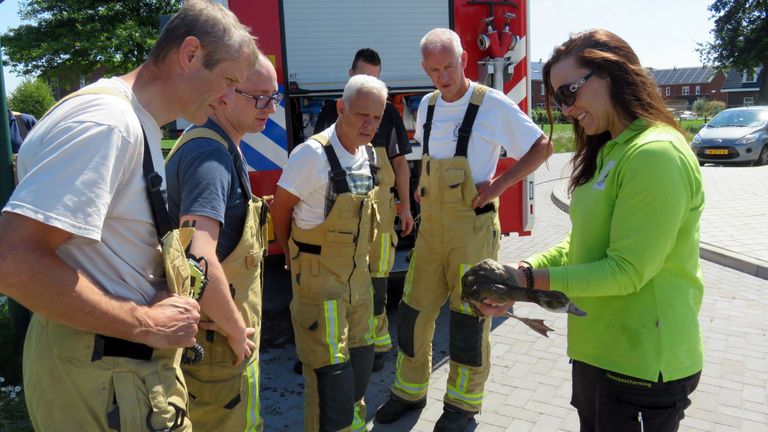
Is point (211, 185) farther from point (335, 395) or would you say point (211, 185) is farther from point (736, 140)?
point (736, 140)

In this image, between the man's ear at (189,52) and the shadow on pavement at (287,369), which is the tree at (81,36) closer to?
the shadow on pavement at (287,369)

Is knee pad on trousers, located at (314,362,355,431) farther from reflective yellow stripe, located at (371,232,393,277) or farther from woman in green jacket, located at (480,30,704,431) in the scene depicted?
reflective yellow stripe, located at (371,232,393,277)

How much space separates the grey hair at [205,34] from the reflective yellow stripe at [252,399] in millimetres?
1255

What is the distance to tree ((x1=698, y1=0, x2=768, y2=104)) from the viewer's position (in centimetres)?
3525

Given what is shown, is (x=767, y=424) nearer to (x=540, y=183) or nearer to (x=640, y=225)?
(x=640, y=225)

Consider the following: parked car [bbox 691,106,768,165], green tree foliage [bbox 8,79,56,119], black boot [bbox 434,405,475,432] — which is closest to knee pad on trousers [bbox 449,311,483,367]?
Result: black boot [bbox 434,405,475,432]

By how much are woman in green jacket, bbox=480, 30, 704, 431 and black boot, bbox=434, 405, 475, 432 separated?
134cm

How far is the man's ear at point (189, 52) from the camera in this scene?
5.00 feet

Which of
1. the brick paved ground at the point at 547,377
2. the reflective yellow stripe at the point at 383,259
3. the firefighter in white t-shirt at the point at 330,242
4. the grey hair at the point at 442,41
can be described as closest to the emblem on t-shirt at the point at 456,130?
the grey hair at the point at 442,41

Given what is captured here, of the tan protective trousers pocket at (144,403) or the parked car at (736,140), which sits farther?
the parked car at (736,140)

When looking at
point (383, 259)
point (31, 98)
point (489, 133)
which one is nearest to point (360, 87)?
point (489, 133)

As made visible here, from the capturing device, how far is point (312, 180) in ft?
9.27

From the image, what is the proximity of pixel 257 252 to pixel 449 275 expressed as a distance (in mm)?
1427

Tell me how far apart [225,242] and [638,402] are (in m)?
1.56
